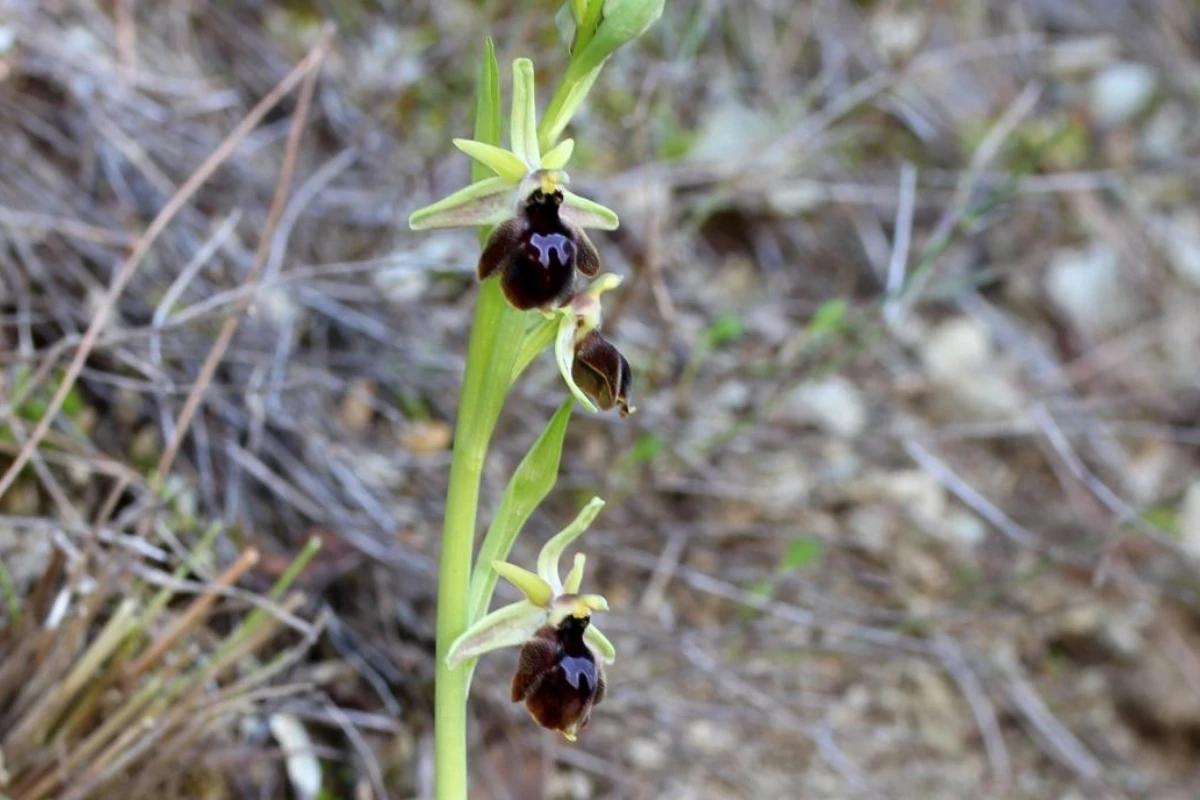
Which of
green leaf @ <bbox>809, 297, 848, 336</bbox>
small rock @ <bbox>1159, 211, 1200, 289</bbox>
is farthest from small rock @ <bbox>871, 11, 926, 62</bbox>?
green leaf @ <bbox>809, 297, 848, 336</bbox>

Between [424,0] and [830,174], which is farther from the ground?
[830,174]

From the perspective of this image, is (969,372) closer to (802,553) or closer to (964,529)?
(964,529)

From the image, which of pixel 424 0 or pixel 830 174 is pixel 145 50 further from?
pixel 830 174

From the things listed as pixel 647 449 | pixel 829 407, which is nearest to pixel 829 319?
pixel 647 449

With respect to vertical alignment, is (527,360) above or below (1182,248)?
below

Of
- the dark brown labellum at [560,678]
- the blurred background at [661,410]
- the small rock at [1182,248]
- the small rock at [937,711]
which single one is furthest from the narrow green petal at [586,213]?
the small rock at [1182,248]

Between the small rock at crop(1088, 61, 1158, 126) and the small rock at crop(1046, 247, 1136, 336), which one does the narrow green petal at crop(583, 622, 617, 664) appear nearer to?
the small rock at crop(1046, 247, 1136, 336)

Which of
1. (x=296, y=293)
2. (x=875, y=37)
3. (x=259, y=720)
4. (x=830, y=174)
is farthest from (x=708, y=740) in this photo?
(x=875, y=37)

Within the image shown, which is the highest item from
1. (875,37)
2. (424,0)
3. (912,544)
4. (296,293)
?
(875,37)
